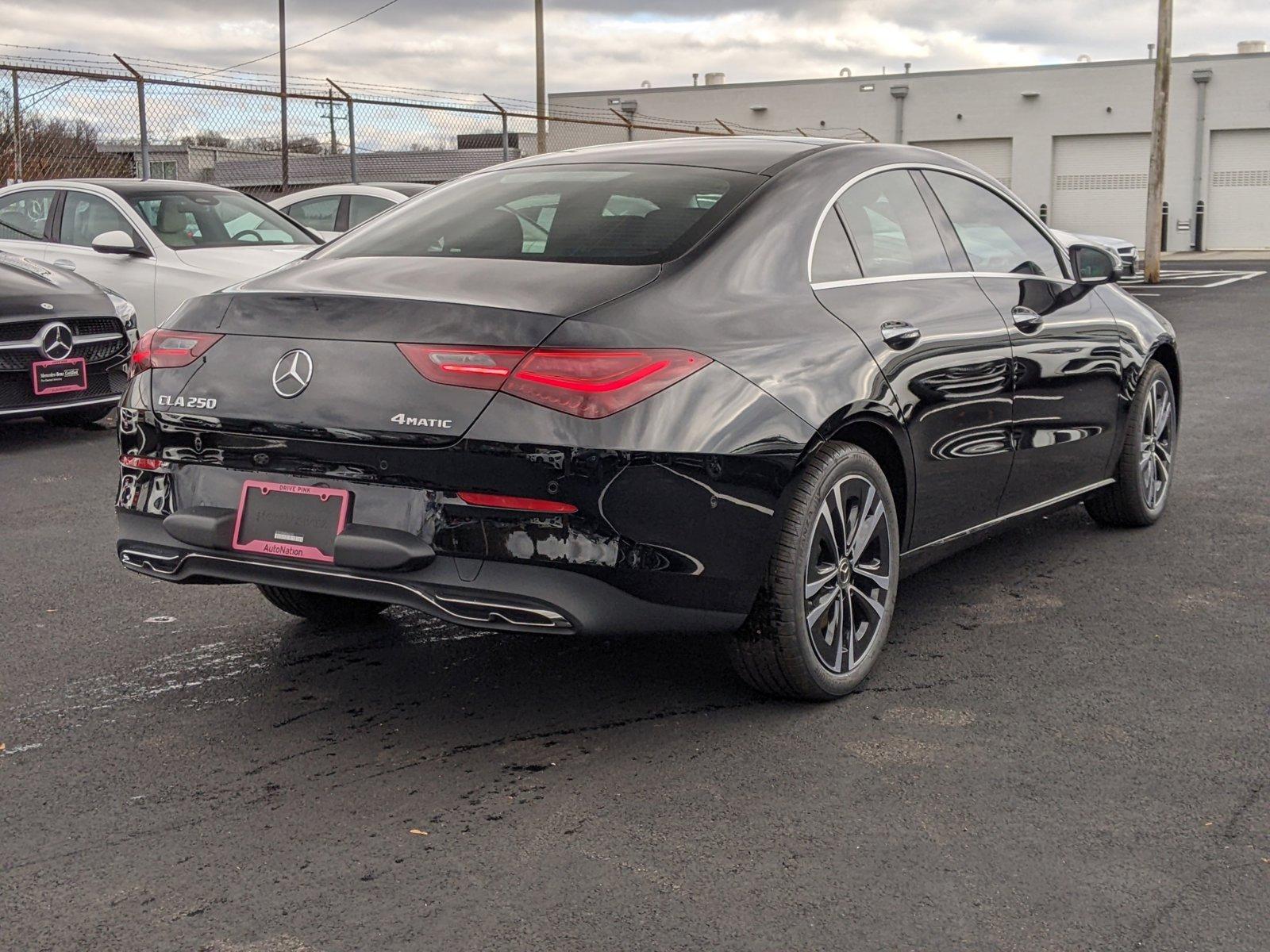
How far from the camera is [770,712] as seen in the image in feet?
12.6

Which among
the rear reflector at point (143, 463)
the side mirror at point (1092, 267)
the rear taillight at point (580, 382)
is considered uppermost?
the side mirror at point (1092, 267)

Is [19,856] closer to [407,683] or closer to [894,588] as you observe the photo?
[407,683]

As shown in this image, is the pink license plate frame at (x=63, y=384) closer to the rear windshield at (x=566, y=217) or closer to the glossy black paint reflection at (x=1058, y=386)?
the rear windshield at (x=566, y=217)

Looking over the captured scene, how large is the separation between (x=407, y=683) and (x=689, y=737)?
902 millimetres

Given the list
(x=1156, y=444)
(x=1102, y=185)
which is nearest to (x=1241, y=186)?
(x=1102, y=185)

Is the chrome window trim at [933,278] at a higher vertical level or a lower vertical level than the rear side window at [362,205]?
lower

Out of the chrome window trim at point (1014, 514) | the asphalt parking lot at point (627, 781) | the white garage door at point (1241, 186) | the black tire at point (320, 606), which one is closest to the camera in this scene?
the asphalt parking lot at point (627, 781)

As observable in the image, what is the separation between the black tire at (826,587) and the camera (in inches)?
144

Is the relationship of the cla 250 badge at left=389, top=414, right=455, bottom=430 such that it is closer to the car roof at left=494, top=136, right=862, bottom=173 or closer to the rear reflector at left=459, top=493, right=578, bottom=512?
the rear reflector at left=459, top=493, right=578, bottom=512

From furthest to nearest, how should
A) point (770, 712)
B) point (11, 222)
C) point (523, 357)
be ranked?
point (11, 222), point (770, 712), point (523, 357)

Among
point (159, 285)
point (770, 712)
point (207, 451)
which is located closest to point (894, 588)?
point (770, 712)

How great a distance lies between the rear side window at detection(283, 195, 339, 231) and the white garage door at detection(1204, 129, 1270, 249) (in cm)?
3355

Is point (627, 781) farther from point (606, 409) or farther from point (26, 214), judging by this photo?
point (26, 214)

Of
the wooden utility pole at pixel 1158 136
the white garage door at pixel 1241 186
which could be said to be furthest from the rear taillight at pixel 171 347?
the white garage door at pixel 1241 186
